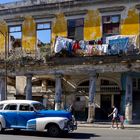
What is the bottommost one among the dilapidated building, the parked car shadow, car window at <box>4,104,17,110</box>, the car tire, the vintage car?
the parked car shadow

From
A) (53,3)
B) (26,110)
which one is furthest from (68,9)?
(26,110)

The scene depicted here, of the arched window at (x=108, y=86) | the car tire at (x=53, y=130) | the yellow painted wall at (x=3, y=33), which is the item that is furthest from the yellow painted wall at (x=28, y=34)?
the car tire at (x=53, y=130)

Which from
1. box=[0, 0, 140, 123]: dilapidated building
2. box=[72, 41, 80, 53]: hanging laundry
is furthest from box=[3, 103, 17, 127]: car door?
box=[72, 41, 80, 53]: hanging laundry

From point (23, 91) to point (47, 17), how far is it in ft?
25.9

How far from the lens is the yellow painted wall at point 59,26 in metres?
35.2

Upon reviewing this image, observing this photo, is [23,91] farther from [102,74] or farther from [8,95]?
[102,74]

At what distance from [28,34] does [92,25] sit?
228 inches

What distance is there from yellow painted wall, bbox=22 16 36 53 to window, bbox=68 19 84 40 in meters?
3.24

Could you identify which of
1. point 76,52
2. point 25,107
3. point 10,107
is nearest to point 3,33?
point 76,52

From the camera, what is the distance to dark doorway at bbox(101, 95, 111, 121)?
36.7 metres

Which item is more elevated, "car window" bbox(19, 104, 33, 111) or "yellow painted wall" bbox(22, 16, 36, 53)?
"yellow painted wall" bbox(22, 16, 36, 53)

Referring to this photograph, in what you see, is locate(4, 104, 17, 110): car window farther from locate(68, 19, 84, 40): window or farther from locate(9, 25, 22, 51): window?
locate(9, 25, 22, 51): window

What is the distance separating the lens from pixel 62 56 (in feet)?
111

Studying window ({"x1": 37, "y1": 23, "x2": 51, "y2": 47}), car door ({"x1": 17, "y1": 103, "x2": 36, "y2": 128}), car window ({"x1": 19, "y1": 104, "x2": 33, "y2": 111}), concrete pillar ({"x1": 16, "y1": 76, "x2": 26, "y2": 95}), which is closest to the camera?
car door ({"x1": 17, "y1": 103, "x2": 36, "y2": 128})
